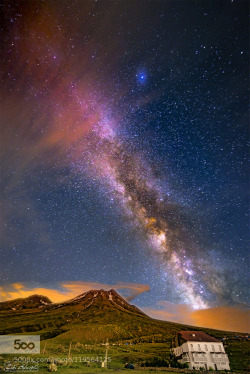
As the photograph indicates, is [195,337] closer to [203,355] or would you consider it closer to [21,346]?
→ [203,355]

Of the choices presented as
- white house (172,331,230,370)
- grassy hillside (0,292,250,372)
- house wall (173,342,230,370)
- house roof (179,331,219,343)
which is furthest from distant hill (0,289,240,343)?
house wall (173,342,230,370)

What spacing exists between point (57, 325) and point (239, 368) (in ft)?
429

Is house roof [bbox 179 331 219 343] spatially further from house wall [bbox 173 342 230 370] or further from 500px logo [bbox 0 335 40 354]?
500px logo [bbox 0 335 40 354]

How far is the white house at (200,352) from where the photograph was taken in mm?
60094

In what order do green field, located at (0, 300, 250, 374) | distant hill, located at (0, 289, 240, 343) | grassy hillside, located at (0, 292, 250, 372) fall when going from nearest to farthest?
1. green field, located at (0, 300, 250, 374)
2. grassy hillside, located at (0, 292, 250, 372)
3. distant hill, located at (0, 289, 240, 343)

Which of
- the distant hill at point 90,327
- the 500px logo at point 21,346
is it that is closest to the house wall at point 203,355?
the 500px logo at point 21,346

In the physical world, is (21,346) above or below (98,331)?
below

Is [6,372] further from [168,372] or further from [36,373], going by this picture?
[168,372]

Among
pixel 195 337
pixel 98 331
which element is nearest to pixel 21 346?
pixel 98 331

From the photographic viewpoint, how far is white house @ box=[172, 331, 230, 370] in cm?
6009

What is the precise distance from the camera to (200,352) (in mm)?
63281

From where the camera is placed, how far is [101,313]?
194875 millimetres

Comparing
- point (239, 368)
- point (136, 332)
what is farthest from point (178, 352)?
point (136, 332)

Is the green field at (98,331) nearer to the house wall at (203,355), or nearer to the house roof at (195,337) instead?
the house roof at (195,337)
